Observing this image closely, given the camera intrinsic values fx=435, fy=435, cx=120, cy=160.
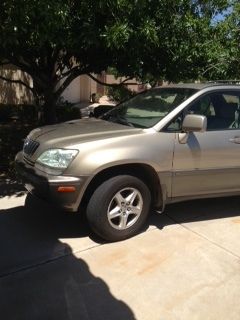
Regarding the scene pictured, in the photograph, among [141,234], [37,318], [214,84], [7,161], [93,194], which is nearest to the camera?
[37,318]

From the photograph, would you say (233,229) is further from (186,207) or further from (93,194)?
(93,194)

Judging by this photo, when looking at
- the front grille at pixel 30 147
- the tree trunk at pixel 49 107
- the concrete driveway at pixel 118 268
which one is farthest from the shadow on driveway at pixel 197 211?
the tree trunk at pixel 49 107

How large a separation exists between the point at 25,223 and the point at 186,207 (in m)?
2.15

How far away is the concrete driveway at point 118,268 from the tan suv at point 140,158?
373 mm

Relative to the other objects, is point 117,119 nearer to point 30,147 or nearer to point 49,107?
point 30,147

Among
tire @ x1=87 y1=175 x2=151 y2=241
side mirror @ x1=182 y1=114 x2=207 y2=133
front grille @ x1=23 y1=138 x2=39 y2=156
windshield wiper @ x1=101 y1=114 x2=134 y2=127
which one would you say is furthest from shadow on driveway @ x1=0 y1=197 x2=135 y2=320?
side mirror @ x1=182 y1=114 x2=207 y2=133

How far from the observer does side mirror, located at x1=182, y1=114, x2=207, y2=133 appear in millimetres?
4621

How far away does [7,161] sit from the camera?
7.47 m

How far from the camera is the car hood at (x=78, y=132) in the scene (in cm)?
458

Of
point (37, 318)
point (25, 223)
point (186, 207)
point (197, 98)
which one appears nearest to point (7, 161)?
point (25, 223)

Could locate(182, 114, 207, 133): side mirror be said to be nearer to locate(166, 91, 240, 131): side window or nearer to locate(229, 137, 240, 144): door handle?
locate(166, 91, 240, 131): side window

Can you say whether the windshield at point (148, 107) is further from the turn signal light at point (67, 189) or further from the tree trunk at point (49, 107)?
the tree trunk at point (49, 107)

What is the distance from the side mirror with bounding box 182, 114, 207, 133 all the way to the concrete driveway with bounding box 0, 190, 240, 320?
48.2 inches

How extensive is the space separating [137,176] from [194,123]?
2.76 feet
